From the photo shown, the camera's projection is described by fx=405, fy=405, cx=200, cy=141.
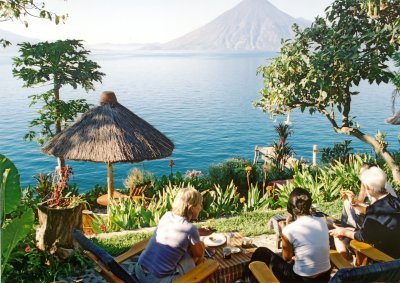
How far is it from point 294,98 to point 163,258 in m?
8.19

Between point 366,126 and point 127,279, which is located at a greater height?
point 127,279

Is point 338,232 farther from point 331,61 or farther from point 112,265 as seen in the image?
point 331,61

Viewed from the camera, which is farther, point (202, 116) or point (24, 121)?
point (202, 116)

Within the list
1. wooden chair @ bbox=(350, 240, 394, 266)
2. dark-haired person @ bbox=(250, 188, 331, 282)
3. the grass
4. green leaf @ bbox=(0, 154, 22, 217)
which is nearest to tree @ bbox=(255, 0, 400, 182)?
the grass

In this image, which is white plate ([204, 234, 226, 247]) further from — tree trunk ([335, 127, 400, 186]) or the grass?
tree trunk ([335, 127, 400, 186])

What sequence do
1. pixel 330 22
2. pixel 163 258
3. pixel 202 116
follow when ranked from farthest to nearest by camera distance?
1. pixel 202 116
2. pixel 330 22
3. pixel 163 258

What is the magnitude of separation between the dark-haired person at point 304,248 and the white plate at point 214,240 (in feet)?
2.68

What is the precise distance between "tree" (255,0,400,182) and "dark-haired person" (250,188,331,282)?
18.7ft

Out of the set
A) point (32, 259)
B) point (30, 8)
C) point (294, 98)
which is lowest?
point (32, 259)

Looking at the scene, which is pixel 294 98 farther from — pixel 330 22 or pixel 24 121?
pixel 24 121

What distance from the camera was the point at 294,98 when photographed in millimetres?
11172

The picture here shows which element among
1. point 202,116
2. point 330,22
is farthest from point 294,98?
point 202,116

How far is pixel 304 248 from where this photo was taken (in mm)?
3943

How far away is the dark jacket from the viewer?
448 centimetres
